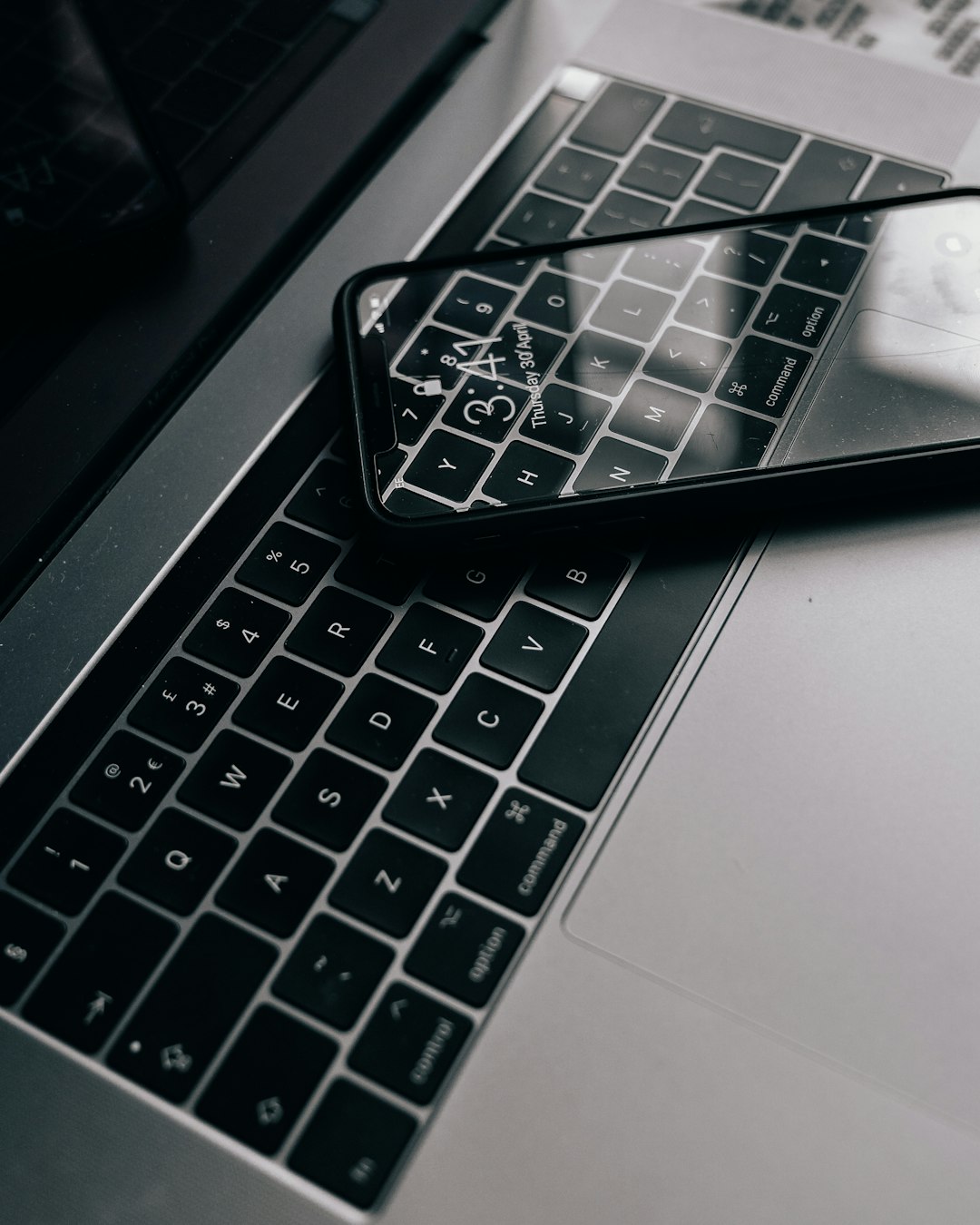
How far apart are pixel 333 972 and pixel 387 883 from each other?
0.10 feet

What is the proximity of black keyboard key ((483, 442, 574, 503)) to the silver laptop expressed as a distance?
0.03m

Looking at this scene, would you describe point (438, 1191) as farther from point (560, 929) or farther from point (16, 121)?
point (16, 121)

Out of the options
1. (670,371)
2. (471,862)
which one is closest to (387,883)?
(471,862)

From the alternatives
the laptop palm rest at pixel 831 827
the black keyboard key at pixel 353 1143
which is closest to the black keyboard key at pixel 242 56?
the laptop palm rest at pixel 831 827

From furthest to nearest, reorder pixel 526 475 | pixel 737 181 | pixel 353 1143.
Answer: pixel 737 181 < pixel 526 475 < pixel 353 1143

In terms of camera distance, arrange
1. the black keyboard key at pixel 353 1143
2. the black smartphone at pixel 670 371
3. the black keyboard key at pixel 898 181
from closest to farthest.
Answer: the black keyboard key at pixel 353 1143
the black smartphone at pixel 670 371
the black keyboard key at pixel 898 181

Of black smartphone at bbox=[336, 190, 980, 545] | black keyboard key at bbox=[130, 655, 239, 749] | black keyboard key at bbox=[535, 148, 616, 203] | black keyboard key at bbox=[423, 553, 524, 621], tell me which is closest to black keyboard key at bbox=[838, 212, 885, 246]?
black smartphone at bbox=[336, 190, 980, 545]

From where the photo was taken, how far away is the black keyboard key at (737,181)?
516mm

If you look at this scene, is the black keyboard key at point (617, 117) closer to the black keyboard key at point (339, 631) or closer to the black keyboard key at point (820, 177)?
the black keyboard key at point (820, 177)

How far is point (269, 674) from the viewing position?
1.27 feet

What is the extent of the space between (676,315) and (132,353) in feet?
0.75

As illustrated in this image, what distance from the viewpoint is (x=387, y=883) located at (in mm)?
350

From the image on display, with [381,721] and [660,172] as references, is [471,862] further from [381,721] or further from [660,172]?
[660,172]

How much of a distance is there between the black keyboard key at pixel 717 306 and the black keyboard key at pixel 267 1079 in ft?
1.03
